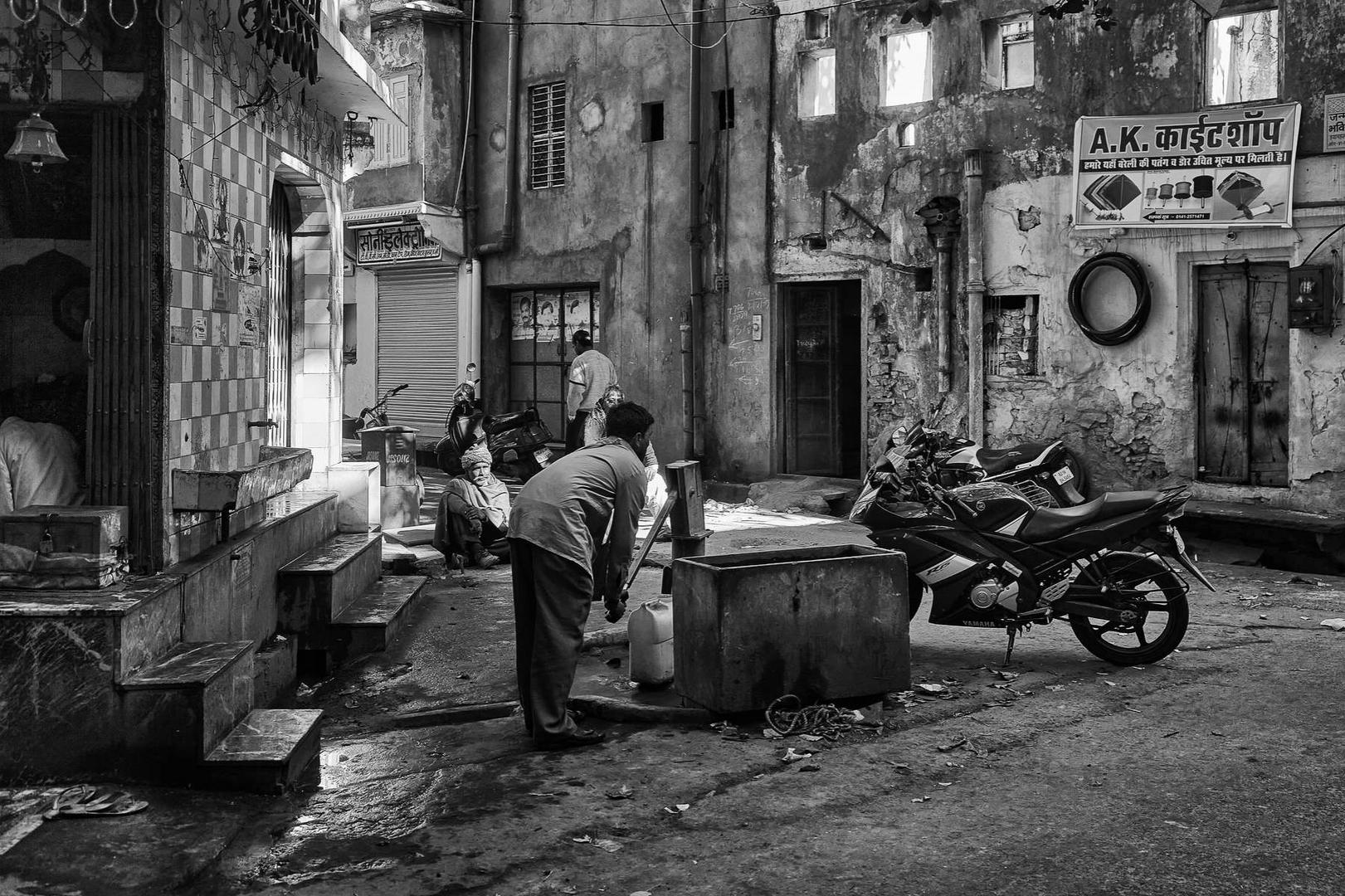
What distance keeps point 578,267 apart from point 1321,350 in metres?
9.97

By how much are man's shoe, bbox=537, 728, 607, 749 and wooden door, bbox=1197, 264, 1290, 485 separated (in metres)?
8.77

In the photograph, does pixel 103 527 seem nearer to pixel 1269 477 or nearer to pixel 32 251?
pixel 32 251

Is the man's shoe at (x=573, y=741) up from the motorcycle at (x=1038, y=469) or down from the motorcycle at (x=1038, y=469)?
down

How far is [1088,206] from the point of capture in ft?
43.7

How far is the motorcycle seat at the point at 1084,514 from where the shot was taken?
7.39m

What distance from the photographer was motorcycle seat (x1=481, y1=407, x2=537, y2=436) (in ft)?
55.6

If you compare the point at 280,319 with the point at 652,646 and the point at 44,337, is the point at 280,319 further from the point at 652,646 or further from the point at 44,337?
the point at 652,646

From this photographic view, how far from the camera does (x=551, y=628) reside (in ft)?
19.9

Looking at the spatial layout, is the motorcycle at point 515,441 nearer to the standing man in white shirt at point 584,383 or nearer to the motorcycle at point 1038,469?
the standing man in white shirt at point 584,383

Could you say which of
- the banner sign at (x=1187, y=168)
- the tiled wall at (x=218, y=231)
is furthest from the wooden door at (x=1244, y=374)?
the tiled wall at (x=218, y=231)

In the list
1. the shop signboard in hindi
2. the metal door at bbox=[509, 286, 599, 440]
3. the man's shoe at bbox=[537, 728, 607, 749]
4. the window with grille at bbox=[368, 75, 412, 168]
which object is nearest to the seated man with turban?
the man's shoe at bbox=[537, 728, 607, 749]

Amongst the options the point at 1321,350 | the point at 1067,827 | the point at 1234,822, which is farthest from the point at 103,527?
the point at 1321,350

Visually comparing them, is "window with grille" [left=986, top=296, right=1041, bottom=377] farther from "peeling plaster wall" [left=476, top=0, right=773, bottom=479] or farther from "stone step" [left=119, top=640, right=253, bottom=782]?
"stone step" [left=119, top=640, right=253, bottom=782]

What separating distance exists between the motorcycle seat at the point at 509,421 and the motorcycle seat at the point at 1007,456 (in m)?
6.71
